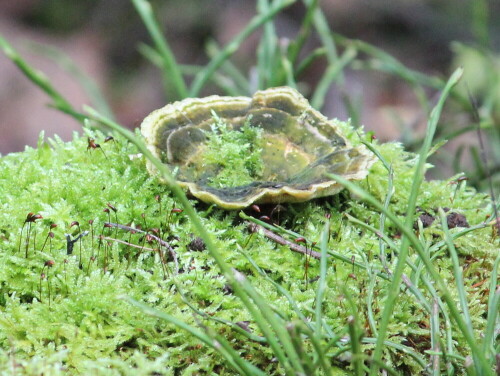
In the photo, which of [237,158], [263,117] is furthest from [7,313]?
[263,117]

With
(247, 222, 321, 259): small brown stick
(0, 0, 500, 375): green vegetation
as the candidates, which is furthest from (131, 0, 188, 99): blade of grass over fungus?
(247, 222, 321, 259): small brown stick

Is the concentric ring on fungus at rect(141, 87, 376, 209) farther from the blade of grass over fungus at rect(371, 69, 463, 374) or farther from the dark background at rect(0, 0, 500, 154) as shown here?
the dark background at rect(0, 0, 500, 154)

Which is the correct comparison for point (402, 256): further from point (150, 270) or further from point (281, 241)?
point (150, 270)

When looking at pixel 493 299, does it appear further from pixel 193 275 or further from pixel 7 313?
pixel 7 313

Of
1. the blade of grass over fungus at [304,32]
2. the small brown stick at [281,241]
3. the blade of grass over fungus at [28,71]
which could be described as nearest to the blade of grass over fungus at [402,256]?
the small brown stick at [281,241]

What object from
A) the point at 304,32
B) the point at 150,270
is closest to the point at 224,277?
the point at 150,270

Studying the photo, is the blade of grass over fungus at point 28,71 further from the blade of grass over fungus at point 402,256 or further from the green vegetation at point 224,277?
the blade of grass over fungus at point 402,256
